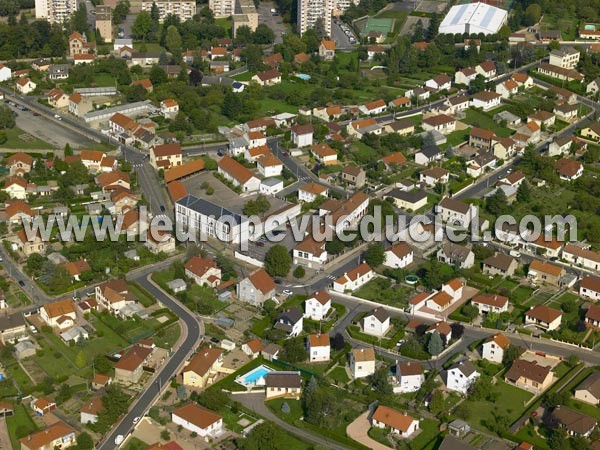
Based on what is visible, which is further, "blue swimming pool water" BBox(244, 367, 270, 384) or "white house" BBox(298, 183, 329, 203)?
"white house" BBox(298, 183, 329, 203)

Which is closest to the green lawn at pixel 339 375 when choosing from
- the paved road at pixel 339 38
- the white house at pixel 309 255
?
the white house at pixel 309 255

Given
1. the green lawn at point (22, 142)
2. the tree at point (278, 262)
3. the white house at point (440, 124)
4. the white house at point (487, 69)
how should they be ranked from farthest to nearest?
the white house at point (487, 69), the white house at point (440, 124), the green lawn at point (22, 142), the tree at point (278, 262)

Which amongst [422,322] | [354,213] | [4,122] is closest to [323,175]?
[354,213]

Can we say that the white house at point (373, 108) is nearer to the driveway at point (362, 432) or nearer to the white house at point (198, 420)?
the driveway at point (362, 432)

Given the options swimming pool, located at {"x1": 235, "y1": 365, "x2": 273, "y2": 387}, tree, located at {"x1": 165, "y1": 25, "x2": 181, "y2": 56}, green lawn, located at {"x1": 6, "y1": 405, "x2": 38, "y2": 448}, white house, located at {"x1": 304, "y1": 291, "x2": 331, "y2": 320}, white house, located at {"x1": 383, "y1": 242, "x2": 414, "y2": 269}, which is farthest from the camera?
tree, located at {"x1": 165, "y1": 25, "x2": 181, "y2": 56}

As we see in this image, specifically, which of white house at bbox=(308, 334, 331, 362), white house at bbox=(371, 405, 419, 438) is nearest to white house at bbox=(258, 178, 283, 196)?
white house at bbox=(308, 334, 331, 362)

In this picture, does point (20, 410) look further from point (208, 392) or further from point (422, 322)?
point (422, 322)

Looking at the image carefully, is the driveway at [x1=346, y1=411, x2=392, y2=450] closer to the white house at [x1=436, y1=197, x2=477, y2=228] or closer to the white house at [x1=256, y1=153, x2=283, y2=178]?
the white house at [x1=436, y1=197, x2=477, y2=228]
